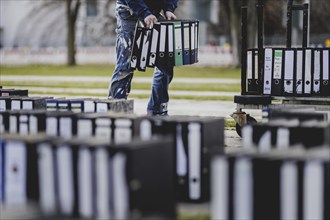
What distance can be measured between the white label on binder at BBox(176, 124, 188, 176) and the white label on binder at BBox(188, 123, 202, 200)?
4cm

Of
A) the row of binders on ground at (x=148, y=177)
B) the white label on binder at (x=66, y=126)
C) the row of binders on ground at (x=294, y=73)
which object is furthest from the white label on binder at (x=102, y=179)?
the row of binders on ground at (x=294, y=73)

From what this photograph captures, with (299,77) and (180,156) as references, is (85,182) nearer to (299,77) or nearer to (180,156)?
(180,156)

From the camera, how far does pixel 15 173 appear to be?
5879mm

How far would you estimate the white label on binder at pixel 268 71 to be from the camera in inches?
400

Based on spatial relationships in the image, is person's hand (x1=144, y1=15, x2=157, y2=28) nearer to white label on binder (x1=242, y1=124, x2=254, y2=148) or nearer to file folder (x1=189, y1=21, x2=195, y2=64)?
file folder (x1=189, y1=21, x2=195, y2=64)

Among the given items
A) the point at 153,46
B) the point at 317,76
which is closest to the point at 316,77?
the point at 317,76

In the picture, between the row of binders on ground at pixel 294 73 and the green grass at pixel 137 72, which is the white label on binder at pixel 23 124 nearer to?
the row of binders on ground at pixel 294 73

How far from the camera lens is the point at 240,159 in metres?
5.17

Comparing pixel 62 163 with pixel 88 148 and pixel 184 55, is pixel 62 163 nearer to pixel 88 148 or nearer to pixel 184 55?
pixel 88 148

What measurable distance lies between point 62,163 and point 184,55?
4.68 m

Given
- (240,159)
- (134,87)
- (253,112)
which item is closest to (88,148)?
(240,159)

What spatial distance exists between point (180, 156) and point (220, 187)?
149cm

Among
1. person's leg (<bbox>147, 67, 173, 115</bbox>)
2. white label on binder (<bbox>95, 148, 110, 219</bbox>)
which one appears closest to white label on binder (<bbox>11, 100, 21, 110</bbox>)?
person's leg (<bbox>147, 67, 173, 115</bbox>)

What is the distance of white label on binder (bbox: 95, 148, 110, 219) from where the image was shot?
5.18m
